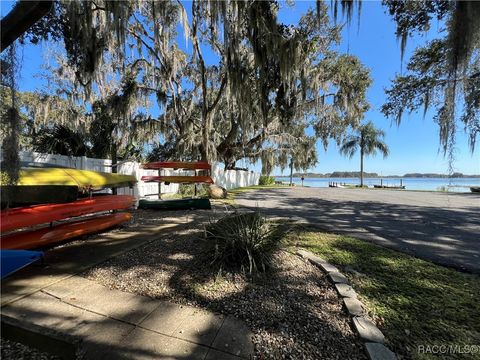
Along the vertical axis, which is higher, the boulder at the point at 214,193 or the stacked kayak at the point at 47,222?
the stacked kayak at the point at 47,222

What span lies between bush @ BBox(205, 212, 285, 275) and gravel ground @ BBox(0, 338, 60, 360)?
1.66 meters

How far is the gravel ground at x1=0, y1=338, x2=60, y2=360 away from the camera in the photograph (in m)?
1.75

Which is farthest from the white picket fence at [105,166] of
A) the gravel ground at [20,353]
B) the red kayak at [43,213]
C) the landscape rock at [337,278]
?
the landscape rock at [337,278]

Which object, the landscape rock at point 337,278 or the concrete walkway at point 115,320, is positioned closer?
the concrete walkway at point 115,320

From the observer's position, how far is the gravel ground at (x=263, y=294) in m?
1.99

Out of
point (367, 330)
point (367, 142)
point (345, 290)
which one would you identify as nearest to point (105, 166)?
point (345, 290)

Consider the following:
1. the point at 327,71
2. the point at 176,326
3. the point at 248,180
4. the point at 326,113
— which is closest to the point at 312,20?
the point at 327,71

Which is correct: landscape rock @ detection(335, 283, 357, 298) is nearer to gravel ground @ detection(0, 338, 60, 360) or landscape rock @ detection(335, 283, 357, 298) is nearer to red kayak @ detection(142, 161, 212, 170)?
gravel ground @ detection(0, 338, 60, 360)

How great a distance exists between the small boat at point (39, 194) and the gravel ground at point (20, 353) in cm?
187

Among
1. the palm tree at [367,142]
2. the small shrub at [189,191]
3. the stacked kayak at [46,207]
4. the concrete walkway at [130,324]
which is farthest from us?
the palm tree at [367,142]

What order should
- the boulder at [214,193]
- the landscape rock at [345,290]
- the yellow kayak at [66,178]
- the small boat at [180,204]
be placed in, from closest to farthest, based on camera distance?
the landscape rock at [345,290]
the yellow kayak at [66,178]
the small boat at [180,204]
the boulder at [214,193]

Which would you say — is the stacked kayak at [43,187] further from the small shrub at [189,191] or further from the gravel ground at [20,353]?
the small shrub at [189,191]

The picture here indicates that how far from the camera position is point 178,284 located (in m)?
2.78

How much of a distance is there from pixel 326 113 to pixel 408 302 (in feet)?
41.6
